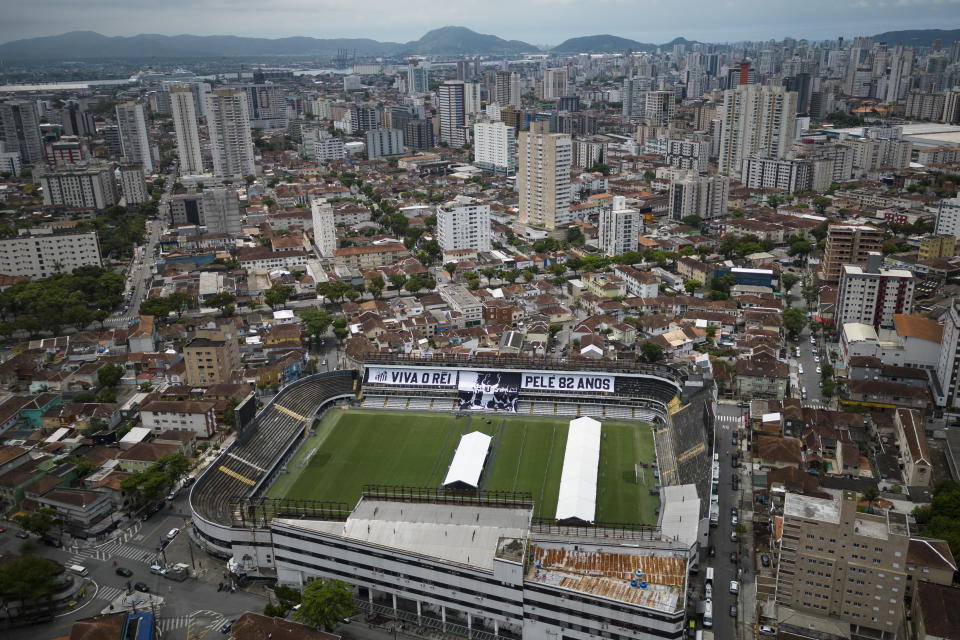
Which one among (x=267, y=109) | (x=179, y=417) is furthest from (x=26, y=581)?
(x=267, y=109)

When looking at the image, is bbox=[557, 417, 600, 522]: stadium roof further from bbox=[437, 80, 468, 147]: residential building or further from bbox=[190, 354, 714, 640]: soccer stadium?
bbox=[437, 80, 468, 147]: residential building

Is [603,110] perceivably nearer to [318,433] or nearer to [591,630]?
[318,433]

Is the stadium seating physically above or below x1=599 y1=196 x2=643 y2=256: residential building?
below

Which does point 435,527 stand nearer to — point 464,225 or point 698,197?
point 464,225

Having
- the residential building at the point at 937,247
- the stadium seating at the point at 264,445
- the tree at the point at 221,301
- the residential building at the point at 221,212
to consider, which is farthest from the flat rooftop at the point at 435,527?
the residential building at the point at 221,212

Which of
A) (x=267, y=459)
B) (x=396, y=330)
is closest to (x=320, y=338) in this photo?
(x=396, y=330)

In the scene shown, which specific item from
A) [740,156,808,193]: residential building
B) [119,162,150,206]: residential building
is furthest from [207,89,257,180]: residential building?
[740,156,808,193]: residential building
